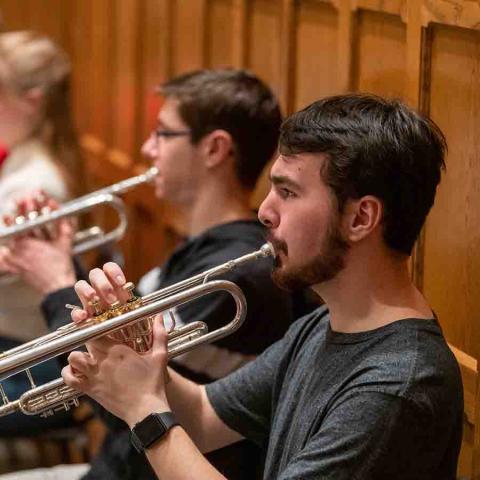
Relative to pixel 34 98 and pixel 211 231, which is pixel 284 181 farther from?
pixel 34 98

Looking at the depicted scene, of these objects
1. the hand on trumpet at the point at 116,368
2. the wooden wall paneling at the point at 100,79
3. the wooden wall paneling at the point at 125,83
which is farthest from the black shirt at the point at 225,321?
the wooden wall paneling at the point at 100,79

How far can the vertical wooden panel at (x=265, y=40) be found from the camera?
263 centimetres

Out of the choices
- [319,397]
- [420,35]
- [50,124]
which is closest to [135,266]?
[50,124]

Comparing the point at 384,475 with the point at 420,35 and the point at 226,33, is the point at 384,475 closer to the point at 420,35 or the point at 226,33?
the point at 420,35

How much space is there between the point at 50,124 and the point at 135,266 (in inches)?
35.3

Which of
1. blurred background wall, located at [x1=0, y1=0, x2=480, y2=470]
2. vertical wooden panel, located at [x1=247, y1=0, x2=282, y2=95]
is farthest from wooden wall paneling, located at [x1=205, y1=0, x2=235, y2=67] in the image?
vertical wooden panel, located at [x1=247, y1=0, x2=282, y2=95]

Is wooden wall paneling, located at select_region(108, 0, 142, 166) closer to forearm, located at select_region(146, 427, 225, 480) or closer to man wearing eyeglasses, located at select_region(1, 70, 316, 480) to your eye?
man wearing eyeglasses, located at select_region(1, 70, 316, 480)

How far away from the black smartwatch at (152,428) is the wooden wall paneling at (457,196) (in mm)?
554

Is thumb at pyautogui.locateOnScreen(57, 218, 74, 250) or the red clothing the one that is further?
the red clothing

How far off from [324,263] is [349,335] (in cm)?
11

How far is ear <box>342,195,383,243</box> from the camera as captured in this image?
1575mm

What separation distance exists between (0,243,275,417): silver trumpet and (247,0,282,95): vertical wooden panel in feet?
3.01

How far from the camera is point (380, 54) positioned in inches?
85.5

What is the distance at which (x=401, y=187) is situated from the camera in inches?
62.0
